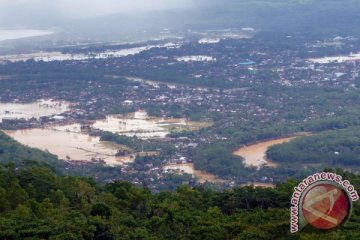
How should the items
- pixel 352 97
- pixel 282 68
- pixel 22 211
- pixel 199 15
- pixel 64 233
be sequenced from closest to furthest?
1. pixel 64 233
2. pixel 22 211
3. pixel 352 97
4. pixel 282 68
5. pixel 199 15

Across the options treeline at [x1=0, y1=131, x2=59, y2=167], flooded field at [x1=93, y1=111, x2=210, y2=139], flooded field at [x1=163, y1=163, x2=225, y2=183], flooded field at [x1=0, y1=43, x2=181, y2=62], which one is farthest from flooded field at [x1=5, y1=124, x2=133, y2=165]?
flooded field at [x1=0, y1=43, x2=181, y2=62]

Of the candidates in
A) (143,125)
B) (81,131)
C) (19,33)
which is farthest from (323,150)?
(19,33)

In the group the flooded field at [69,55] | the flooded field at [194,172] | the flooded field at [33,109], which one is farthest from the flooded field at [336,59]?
the flooded field at [194,172]

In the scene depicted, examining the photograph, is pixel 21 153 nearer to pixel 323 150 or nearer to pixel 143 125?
pixel 143 125

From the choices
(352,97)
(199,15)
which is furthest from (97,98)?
(199,15)

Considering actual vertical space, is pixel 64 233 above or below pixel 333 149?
above

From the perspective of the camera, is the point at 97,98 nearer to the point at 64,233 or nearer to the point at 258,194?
the point at 258,194
